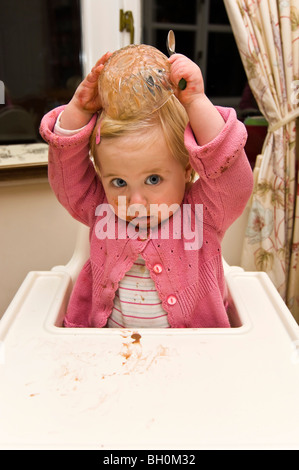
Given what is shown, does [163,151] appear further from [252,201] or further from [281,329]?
[252,201]

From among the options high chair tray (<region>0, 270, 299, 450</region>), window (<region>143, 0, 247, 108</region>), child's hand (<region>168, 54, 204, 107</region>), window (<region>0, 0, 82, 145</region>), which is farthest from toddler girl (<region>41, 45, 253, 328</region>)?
window (<region>143, 0, 247, 108</region>)

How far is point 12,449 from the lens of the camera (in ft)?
1.69

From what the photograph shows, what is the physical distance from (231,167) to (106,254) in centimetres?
33

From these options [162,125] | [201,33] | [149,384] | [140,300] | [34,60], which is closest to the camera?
[149,384]

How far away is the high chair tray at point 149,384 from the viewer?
1.73ft

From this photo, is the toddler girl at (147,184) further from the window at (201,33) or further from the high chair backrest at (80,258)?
the window at (201,33)

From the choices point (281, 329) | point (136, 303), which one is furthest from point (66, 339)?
point (281, 329)

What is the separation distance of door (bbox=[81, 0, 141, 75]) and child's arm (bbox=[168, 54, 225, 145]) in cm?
81

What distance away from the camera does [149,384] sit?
24.2 inches

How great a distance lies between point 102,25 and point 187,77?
87cm

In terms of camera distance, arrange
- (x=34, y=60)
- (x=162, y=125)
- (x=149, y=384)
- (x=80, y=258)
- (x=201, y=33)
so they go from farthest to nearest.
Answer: (x=201, y=33), (x=34, y=60), (x=80, y=258), (x=162, y=125), (x=149, y=384)

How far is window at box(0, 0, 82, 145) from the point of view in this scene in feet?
4.13

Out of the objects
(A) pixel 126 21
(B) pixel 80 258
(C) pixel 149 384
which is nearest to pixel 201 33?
(A) pixel 126 21

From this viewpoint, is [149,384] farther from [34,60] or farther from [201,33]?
[201,33]
